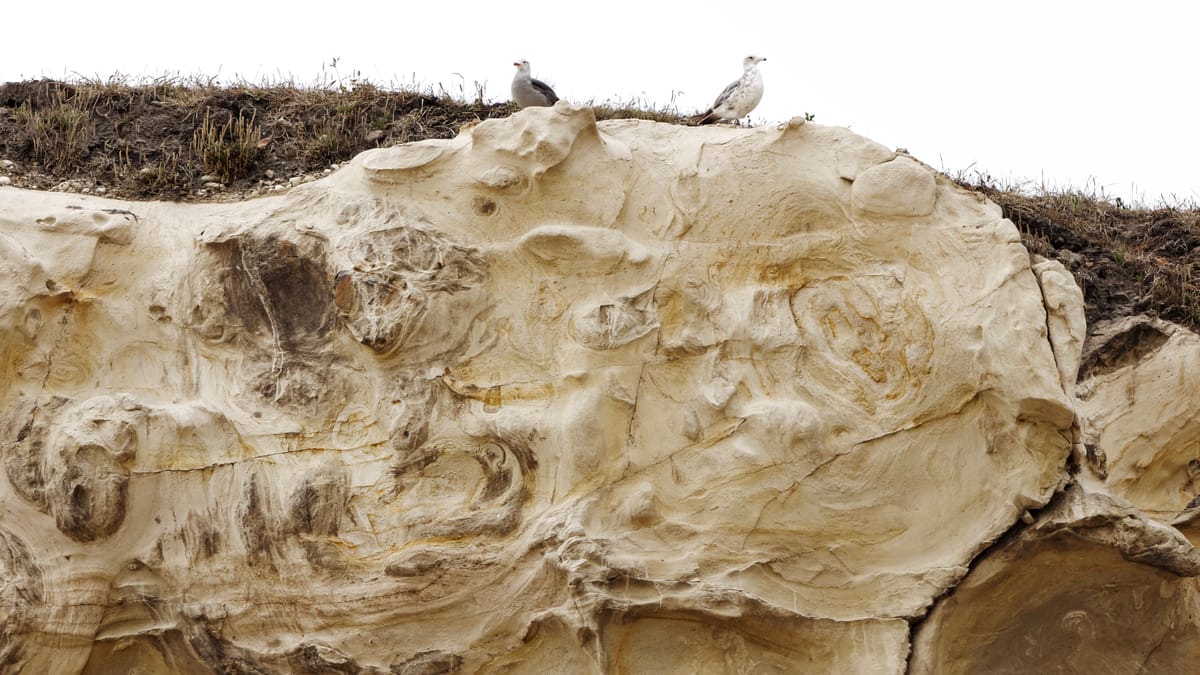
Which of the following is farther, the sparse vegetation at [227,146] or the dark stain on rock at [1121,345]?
the sparse vegetation at [227,146]

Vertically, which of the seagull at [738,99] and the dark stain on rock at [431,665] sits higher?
the seagull at [738,99]

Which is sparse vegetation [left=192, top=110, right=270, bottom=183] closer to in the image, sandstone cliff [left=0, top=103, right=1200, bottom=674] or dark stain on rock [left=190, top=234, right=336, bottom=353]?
sandstone cliff [left=0, top=103, right=1200, bottom=674]

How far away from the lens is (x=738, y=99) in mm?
8234

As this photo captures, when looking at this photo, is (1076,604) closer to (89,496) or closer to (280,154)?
(89,496)

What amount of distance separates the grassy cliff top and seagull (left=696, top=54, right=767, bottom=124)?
1.37m

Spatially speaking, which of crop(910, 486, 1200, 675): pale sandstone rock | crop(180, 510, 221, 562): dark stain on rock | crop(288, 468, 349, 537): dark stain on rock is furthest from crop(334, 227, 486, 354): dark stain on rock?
crop(910, 486, 1200, 675): pale sandstone rock

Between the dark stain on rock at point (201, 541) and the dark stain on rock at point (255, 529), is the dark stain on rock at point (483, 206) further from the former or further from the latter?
the dark stain on rock at point (201, 541)

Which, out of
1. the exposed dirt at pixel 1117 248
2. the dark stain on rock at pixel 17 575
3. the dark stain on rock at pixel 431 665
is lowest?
the dark stain on rock at pixel 431 665

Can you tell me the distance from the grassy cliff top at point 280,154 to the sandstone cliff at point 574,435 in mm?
1109

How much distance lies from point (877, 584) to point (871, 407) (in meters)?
0.70

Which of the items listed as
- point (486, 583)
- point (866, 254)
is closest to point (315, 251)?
point (486, 583)

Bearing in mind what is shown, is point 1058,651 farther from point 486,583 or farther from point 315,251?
point 315,251

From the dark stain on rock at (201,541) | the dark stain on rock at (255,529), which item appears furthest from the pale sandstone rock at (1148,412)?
the dark stain on rock at (201,541)

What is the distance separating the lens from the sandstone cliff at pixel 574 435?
18.7ft
